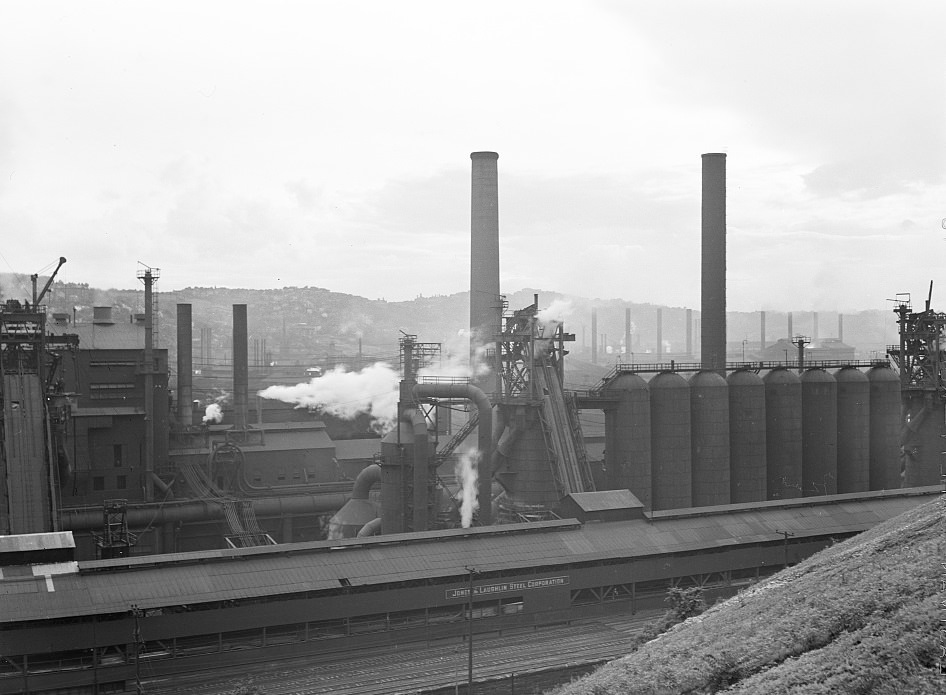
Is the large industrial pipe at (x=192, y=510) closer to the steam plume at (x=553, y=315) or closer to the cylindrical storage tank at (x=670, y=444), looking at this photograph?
the steam plume at (x=553, y=315)

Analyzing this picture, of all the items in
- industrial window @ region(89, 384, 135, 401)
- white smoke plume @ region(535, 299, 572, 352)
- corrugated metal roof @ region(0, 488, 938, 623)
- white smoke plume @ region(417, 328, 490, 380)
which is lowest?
corrugated metal roof @ region(0, 488, 938, 623)

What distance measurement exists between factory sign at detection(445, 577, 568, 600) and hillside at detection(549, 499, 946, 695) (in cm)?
1006

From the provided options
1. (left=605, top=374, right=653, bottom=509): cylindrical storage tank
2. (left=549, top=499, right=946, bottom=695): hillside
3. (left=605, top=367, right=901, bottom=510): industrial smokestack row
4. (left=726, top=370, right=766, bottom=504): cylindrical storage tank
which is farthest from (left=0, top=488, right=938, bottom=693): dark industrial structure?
(left=549, top=499, right=946, bottom=695): hillside

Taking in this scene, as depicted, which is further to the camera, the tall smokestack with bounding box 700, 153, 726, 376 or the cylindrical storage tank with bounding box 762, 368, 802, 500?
the tall smokestack with bounding box 700, 153, 726, 376

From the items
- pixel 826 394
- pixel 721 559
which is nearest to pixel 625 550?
pixel 721 559

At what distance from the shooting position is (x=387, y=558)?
32.8 m

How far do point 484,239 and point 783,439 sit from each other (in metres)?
20.0

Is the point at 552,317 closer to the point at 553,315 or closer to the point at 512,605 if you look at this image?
the point at 553,315

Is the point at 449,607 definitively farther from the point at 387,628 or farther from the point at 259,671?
the point at 259,671

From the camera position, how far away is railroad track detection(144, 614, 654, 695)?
26984mm

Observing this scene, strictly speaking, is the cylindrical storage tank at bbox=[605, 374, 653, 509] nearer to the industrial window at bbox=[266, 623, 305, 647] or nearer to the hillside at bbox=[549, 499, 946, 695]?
the industrial window at bbox=[266, 623, 305, 647]

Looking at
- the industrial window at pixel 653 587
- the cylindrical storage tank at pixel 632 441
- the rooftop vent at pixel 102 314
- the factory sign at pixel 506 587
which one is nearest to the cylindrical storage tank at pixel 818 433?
the cylindrical storage tank at pixel 632 441

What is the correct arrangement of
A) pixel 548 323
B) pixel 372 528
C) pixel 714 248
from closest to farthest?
Answer: pixel 372 528, pixel 548 323, pixel 714 248

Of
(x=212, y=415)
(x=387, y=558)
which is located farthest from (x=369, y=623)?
(x=212, y=415)
